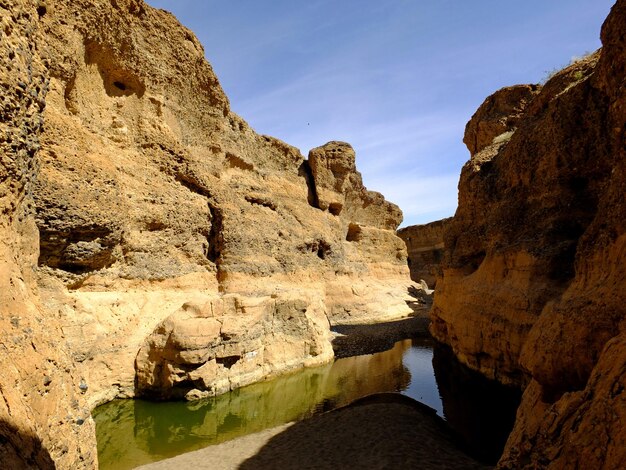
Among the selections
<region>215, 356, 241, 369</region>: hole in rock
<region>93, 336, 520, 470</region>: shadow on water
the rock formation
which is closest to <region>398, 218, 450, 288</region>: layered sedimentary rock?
the rock formation

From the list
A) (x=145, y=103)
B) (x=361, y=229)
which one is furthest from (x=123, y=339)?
(x=361, y=229)

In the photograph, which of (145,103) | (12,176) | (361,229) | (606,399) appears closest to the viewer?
(606,399)

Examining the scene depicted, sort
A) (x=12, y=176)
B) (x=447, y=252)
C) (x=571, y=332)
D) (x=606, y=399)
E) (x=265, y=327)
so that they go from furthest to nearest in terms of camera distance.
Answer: (x=447, y=252) → (x=265, y=327) → (x=571, y=332) → (x=12, y=176) → (x=606, y=399)

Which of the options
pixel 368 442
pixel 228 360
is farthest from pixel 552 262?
pixel 228 360

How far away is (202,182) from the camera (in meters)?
17.1

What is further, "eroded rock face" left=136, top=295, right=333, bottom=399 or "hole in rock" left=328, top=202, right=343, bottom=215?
"hole in rock" left=328, top=202, right=343, bottom=215

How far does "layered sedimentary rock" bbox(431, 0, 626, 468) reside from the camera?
13.8 ft

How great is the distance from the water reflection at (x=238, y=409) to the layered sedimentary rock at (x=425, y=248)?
1302 inches

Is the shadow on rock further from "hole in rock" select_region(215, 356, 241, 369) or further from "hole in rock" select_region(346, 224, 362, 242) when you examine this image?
"hole in rock" select_region(346, 224, 362, 242)

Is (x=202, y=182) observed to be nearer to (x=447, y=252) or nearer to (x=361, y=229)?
(x=447, y=252)

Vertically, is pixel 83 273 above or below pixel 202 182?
below

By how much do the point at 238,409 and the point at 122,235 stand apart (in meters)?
7.09

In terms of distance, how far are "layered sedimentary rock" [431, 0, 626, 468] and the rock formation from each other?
18.6ft

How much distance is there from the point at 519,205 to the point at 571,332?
848cm
